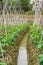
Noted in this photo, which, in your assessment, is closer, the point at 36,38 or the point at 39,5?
the point at 36,38

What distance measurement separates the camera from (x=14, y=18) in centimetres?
1616

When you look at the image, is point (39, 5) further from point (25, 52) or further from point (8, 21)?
point (25, 52)

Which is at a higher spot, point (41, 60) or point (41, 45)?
point (41, 60)

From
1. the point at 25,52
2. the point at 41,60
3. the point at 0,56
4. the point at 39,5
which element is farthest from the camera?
the point at 39,5

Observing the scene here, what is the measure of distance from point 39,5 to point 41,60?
12258 mm

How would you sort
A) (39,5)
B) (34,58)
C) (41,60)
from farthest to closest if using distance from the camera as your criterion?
(39,5)
(34,58)
(41,60)

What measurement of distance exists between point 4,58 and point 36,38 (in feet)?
12.8

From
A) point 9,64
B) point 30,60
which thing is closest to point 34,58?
point 30,60

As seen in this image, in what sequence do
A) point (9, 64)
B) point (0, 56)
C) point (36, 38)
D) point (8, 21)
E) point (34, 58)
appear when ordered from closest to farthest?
point (9, 64), point (0, 56), point (34, 58), point (36, 38), point (8, 21)

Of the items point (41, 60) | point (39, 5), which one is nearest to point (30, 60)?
point (41, 60)

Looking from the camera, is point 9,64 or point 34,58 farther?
point 34,58

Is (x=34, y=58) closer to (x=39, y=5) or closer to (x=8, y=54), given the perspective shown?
(x=8, y=54)

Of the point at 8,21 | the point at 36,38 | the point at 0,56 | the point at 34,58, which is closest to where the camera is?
the point at 0,56

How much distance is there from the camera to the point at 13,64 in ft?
25.0
